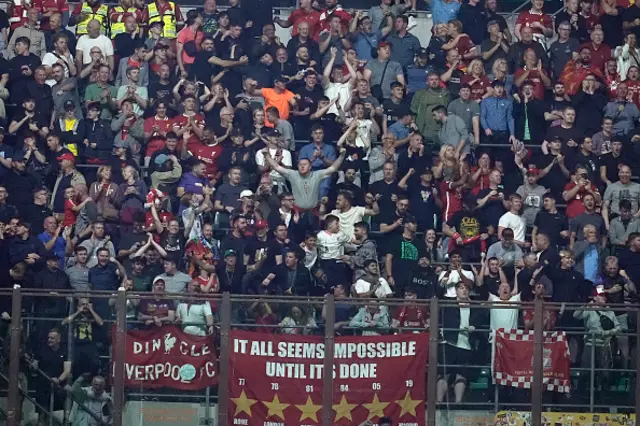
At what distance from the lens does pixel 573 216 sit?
26531mm

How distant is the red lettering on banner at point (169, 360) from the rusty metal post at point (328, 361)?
1448 mm

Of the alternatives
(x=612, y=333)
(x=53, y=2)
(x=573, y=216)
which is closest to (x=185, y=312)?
(x=612, y=333)

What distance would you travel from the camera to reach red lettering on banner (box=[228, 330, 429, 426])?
2152 cm

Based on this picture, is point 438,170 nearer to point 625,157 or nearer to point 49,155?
point 625,157

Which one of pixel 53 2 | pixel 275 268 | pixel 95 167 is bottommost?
pixel 275 268

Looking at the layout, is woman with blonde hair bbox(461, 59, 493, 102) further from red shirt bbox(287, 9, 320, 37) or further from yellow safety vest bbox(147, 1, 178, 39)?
yellow safety vest bbox(147, 1, 178, 39)

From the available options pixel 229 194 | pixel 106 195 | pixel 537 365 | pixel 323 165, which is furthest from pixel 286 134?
pixel 537 365

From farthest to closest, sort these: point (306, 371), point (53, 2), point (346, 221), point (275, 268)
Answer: point (53, 2) < point (346, 221) < point (275, 268) < point (306, 371)

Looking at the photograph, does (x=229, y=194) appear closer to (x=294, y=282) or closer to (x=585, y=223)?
(x=294, y=282)

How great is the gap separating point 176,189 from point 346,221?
2797mm

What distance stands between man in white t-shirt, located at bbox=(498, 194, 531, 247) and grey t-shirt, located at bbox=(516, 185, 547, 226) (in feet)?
0.96

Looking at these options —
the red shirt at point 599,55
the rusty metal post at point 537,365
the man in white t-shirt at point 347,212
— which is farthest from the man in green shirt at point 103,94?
the rusty metal post at point 537,365

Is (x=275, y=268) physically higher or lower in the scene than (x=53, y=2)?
lower

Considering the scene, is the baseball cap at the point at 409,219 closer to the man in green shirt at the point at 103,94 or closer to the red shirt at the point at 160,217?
the red shirt at the point at 160,217
